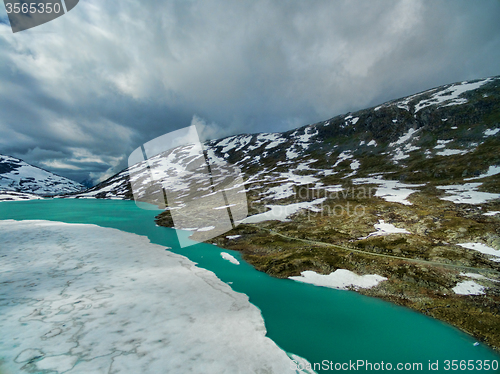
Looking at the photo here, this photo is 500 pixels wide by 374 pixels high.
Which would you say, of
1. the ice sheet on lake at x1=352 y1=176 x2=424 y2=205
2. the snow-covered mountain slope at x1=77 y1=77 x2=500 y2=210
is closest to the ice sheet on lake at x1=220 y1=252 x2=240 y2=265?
the snow-covered mountain slope at x1=77 y1=77 x2=500 y2=210

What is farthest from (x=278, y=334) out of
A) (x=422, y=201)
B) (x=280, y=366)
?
(x=422, y=201)

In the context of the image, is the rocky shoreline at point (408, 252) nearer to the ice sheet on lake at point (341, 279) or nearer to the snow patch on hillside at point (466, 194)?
the ice sheet on lake at point (341, 279)

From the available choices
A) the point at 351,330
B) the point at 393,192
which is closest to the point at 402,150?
the point at 393,192

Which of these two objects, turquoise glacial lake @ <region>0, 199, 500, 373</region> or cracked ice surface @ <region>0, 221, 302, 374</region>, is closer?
cracked ice surface @ <region>0, 221, 302, 374</region>

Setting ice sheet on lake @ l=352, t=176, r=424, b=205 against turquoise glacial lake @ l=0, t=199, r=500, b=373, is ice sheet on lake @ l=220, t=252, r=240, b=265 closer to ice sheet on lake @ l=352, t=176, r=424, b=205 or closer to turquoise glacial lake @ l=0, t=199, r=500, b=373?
turquoise glacial lake @ l=0, t=199, r=500, b=373

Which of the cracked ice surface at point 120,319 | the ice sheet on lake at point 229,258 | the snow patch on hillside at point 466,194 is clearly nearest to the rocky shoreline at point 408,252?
the ice sheet on lake at point 229,258
